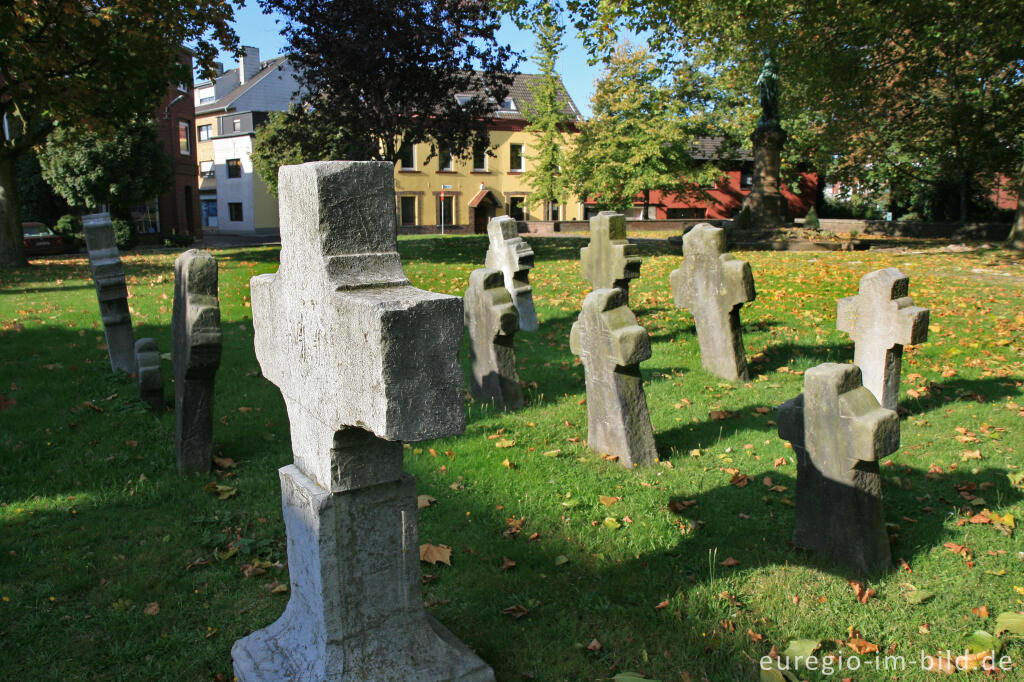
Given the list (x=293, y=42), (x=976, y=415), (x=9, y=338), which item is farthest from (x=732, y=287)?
(x=293, y=42)

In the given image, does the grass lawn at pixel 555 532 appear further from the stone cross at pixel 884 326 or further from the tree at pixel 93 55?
the tree at pixel 93 55

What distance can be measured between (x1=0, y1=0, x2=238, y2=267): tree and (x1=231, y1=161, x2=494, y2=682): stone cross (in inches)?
620

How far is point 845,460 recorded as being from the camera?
4.36 m

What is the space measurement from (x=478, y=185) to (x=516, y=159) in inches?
132

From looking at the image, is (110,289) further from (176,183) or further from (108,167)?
(176,183)

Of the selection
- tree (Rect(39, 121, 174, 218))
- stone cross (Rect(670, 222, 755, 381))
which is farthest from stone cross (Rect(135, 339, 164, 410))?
tree (Rect(39, 121, 174, 218))

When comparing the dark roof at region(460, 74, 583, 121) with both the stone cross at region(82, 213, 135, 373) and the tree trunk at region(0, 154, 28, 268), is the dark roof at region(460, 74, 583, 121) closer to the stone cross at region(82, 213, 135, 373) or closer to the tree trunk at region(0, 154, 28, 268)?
the tree trunk at region(0, 154, 28, 268)

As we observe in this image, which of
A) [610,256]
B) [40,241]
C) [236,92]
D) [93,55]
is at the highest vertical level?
[236,92]

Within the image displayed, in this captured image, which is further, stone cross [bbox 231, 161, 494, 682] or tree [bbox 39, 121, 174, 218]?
tree [bbox 39, 121, 174, 218]

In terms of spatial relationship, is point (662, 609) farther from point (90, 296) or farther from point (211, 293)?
point (90, 296)

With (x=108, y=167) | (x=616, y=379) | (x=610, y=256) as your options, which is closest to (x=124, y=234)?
(x=108, y=167)

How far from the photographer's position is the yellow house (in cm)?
4912

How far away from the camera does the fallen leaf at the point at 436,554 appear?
451 centimetres

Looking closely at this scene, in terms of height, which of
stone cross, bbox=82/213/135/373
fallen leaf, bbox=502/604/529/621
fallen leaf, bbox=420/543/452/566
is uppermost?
stone cross, bbox=82/213/135/373
